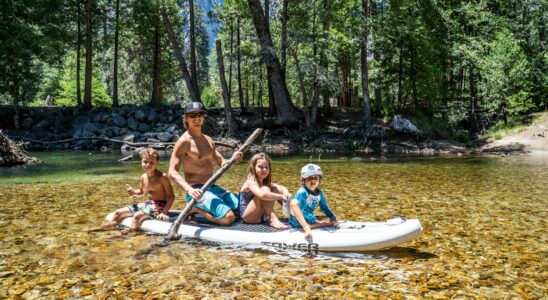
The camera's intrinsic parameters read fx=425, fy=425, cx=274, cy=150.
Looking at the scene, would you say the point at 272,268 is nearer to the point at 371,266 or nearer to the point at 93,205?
the point at 371,266

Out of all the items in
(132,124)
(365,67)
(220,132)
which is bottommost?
(220,132)

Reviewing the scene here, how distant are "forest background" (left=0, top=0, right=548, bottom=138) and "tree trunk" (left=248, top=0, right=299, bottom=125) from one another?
0.06 m

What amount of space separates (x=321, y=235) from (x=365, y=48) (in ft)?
63.9

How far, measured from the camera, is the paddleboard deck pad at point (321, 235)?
4938mm

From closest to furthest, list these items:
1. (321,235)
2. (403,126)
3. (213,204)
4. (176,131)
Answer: (321,235)
(213,204)
(403,126)
(176,131)

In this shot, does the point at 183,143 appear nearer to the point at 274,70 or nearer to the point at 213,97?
the point at 274,70

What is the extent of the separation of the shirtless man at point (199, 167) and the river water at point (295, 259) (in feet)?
1.76

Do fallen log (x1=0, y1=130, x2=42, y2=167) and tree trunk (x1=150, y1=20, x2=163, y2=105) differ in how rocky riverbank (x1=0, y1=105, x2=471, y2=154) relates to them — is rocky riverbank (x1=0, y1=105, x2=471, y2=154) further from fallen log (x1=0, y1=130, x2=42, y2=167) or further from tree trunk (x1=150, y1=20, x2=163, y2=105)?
fallen log (x1=0, y1=130, x2=42, y2=167)

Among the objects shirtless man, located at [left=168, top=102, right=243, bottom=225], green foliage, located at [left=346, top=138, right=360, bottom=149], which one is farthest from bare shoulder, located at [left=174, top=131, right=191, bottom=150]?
green foliage, located at [left=346, top=138, right=360, bottom=149]

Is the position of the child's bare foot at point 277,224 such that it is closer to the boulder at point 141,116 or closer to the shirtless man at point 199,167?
the shirtless man at point 199,167

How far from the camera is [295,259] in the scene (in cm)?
490

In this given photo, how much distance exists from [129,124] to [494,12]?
80.9 feet

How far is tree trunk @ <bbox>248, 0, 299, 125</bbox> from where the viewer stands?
2288 cm

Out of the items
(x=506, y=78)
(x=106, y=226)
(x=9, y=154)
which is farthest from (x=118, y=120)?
(x=506, y=78)
